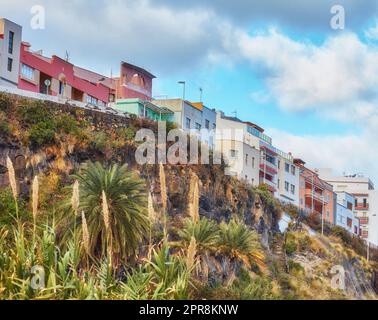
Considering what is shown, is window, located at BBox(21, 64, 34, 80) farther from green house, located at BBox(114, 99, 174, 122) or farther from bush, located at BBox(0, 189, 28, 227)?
bush, located at BBox(0, 189, 28, 227)

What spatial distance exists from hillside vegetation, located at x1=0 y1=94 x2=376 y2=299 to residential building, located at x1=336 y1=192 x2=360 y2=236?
15706mm

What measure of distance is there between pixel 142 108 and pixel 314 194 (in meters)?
25.0

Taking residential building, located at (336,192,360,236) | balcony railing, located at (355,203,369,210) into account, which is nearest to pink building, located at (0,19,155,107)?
residential building, located at (336,192,360,236)

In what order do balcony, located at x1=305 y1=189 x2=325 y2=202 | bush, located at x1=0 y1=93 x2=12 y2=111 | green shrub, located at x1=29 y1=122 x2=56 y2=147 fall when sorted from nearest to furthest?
green shrub, located at x1=29 y1=122 x2=56 y2=147 < bush, located at x1=0 y1=93 x2=12 y2=111 < balcony, located at x1=305 y1=189 x2=325 y2=202

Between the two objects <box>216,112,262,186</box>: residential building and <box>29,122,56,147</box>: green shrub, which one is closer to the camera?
<box>29,122,56,147</box>: green shrub

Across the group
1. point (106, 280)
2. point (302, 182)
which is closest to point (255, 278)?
point (106, 280)

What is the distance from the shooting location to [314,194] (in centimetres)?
6919

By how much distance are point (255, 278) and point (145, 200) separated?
1155 centimetres

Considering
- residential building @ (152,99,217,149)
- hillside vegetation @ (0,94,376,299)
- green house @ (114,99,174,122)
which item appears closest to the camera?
hillside vegetation @ (0,94,376,299)

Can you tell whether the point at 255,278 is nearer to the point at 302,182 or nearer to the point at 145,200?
the point at 145,200

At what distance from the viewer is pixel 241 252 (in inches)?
1224

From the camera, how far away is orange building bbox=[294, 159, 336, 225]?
224ft

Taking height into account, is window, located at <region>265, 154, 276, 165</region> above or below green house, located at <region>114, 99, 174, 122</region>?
below

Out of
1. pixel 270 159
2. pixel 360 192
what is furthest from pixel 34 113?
pixel 360 192
